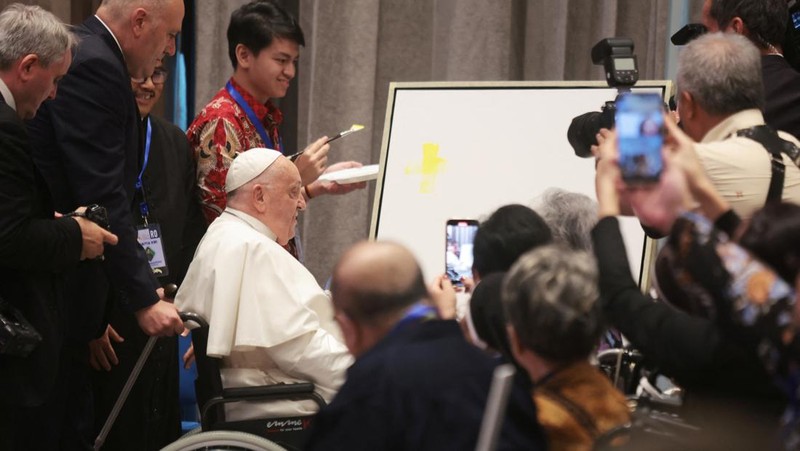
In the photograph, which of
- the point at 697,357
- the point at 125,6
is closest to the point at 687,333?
the point at 697,357

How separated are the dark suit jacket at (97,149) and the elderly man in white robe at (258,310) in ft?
0.60

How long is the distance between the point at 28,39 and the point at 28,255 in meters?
0.55

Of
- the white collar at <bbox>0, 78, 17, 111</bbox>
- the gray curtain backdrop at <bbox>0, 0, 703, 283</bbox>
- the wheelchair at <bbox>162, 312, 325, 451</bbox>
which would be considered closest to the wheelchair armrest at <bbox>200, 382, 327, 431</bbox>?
the wheelchair at <bbox>162, 312, 325, 451</bbox>

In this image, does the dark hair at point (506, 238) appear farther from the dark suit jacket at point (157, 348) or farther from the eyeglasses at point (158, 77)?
the eyeglasses at point (158, 77)

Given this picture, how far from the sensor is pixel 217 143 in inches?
156

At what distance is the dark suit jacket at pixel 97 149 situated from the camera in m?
3.16

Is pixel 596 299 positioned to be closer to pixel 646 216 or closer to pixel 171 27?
pixel 646 216

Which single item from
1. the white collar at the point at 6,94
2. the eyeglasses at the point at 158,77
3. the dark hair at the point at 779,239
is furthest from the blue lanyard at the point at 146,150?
the dark hair at the point at 779,239

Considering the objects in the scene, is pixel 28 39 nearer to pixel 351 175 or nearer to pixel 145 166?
pixel 145 166

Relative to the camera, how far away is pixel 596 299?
1954mm

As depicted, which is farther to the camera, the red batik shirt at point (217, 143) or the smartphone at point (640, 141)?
the red batik shirt at point (217, 143)

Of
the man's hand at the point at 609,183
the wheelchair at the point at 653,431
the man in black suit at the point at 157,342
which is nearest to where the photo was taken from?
the wheelchair at the point at 653,431

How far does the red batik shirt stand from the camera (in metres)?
3.96

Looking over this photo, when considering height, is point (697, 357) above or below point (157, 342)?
above
